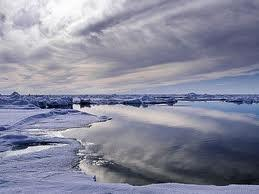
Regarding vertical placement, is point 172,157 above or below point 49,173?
below

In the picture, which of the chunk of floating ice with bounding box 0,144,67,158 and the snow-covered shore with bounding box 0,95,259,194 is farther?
the chunk of floating ice with bounding box 0,144,67,158

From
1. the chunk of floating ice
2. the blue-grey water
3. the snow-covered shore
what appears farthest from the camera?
the chunk of floating ice

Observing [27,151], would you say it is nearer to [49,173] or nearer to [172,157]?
[49,173]

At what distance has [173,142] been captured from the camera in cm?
2020

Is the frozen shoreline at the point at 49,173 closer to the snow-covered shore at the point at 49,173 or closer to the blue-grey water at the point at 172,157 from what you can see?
the snow-covered shore at the point at 49,173

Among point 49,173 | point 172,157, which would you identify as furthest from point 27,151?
point 172,157

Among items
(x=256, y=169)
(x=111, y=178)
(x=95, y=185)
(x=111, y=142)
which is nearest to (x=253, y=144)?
(x=256, y=169)

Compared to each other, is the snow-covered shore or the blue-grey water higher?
the snow-covered shore

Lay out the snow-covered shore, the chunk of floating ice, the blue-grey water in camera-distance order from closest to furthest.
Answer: the snow-covered shore
the blue-grey water
the chunk of floating ice

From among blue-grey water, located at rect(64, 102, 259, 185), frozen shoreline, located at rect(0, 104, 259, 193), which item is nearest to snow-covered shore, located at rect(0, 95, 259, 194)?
frozen shoreline, located at rect(0, 104, 259, 193)

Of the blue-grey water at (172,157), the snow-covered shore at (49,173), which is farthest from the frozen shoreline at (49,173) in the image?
the blue-grey water at (172,157)

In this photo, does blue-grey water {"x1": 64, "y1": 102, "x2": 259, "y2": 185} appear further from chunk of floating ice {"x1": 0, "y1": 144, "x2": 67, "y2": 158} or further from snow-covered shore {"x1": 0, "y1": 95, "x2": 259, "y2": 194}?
chunk of floating ice {"x1": 0, "y1": 144, "x2": 67, "y2": 158}

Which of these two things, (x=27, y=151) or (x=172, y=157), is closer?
(x=172, y=157)

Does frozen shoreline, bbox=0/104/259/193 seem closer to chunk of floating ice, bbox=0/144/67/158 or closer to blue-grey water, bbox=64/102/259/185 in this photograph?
chunk of floating ice, bbox=0/144/67/158
